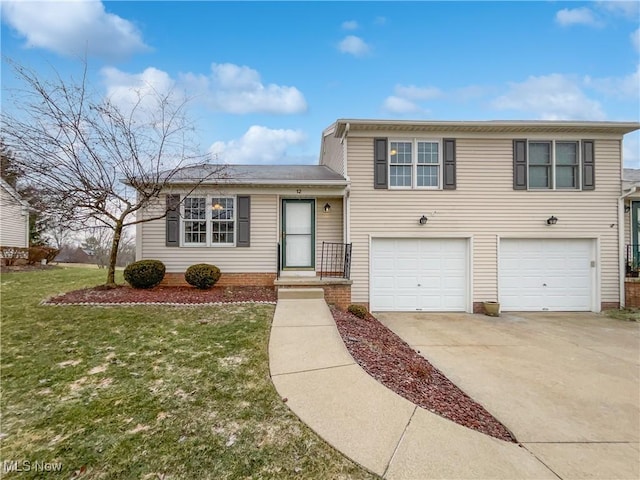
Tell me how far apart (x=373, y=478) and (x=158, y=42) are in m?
11.9

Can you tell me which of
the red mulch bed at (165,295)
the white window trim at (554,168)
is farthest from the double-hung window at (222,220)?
the white window trim at (554,168)

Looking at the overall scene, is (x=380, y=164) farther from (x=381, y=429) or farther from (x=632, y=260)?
(x=632, y=260)

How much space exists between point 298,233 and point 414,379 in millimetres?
5520

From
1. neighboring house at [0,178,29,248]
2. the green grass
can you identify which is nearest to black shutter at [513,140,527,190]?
the green grass

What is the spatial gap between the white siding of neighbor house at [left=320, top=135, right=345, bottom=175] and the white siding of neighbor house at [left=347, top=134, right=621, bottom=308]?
76cm

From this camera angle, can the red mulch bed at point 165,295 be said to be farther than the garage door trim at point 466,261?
No

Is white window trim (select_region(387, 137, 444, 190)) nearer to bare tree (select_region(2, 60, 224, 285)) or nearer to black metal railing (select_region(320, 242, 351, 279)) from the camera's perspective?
black metal railing (select_region(320, 242, 351, 279))

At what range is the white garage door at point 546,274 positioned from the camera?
786cm

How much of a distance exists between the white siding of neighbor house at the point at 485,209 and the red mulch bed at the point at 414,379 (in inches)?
129

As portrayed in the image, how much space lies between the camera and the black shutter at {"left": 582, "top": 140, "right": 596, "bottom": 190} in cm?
781

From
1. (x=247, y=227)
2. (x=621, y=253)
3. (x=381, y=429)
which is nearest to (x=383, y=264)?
(x=247, y=227)

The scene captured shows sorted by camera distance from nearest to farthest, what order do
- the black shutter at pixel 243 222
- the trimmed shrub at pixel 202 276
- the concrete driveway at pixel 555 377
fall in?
the concrete driveway at pixel 555 377
the trimmed shrub at pixel 202 276
the black shutter at pixel 243 222

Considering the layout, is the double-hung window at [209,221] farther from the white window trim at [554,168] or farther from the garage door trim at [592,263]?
the white window trim at [554,168]

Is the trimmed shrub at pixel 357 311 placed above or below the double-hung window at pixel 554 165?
below
